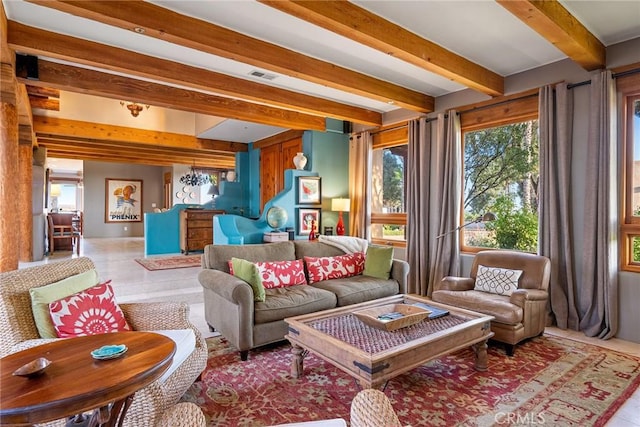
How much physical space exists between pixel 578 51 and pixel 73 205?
58.7 feet

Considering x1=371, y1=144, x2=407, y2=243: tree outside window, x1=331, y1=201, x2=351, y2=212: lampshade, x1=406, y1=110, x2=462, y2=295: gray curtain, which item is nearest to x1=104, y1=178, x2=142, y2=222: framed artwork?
x1=331, y1=201, x2=351, y2=212: lampshade

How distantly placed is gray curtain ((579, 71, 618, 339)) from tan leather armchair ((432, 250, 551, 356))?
1.41ft

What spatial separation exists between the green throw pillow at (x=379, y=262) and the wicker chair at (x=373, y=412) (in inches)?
106

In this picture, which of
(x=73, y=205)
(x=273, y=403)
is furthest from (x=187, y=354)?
(x=73, y=205)

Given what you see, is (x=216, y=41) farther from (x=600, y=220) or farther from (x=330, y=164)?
(x=600, y=220)

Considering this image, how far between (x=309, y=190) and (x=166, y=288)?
264 centimetres

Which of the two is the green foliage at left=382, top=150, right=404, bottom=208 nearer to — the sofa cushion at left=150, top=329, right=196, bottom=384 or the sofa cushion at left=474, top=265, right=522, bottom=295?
the sofa cushion at left=474, top=265, right=522, bottom=295

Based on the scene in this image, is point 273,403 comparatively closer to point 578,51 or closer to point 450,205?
point 450,205

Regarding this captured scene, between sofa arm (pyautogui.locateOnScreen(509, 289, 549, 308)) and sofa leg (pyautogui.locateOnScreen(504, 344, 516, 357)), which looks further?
sofa arm (pyautogui.locateOnScreen(509, 289, 549, 308))

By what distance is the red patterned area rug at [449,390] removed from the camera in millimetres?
2035

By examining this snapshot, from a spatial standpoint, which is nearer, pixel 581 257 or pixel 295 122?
pixel 581 257

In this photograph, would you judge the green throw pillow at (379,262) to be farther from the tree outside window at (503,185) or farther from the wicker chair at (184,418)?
the wicker chair at (184,418)

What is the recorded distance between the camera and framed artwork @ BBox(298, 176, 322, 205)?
589 centimetres

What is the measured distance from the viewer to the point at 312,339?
2.29 m
